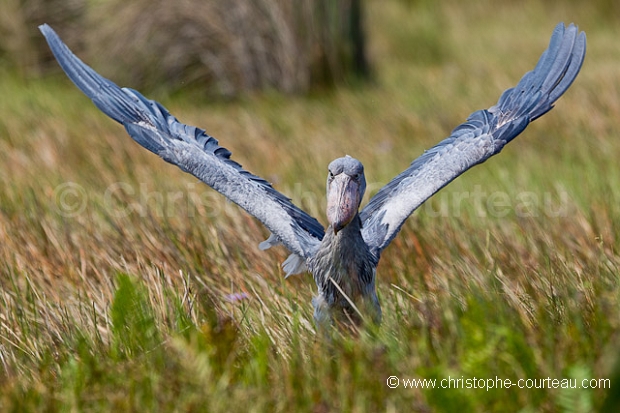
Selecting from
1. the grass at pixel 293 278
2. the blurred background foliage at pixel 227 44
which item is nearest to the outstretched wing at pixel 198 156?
the grass at pixel 293 278

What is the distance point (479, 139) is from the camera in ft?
11.1

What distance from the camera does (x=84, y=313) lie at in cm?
338

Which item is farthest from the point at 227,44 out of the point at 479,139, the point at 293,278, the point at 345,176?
the point at 345,176

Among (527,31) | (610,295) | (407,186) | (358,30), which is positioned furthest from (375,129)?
(527,31)

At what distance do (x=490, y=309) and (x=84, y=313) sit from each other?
1.55m

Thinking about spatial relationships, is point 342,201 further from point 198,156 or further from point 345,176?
point 198,156

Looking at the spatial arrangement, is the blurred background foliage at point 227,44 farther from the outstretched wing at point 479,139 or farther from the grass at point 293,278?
the outstretched wing at point 479,139

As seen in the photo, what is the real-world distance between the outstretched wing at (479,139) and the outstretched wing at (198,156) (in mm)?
286

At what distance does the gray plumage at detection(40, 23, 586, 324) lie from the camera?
310cm

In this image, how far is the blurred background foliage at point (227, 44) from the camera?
314 inches

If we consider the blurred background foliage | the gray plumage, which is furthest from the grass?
the blurred background foliage

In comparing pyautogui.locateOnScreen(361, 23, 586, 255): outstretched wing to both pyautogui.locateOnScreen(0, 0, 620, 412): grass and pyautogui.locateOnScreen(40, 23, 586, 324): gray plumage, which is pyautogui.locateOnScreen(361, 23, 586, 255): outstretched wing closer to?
pyautogui.locateOnScreen(40, 23, 586, 324): gray plumage

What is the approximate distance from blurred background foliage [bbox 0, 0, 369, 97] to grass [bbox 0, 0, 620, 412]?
479mm

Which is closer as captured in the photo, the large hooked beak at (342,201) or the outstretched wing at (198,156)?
the large hooked beak at (342,201)
